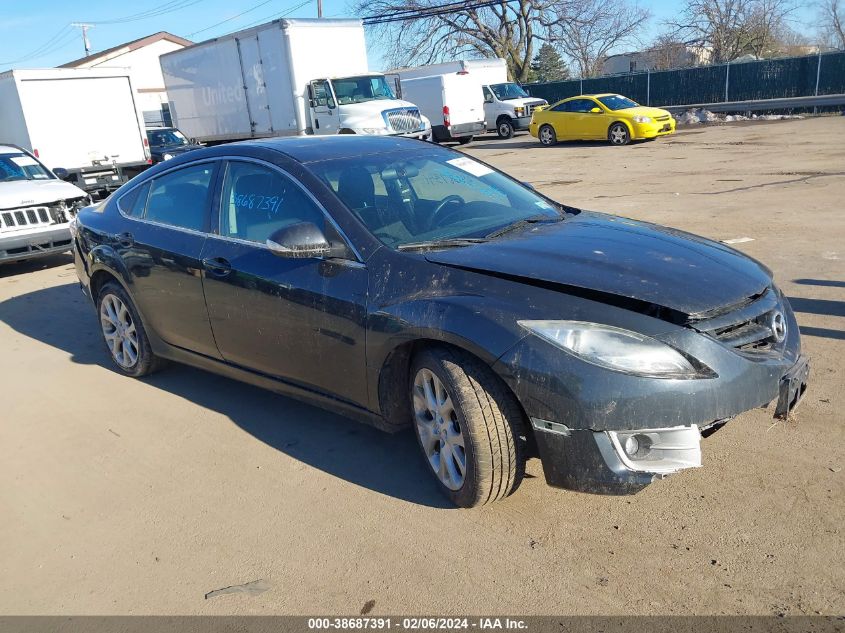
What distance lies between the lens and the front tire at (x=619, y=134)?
74.1 ft

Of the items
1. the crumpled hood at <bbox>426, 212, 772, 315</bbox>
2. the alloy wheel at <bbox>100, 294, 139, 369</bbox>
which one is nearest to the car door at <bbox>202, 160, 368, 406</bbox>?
the crumpled hood at <bbox>426, 212, 772, 315</bbox>

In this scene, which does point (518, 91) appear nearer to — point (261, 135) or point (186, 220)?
point (261, 135)

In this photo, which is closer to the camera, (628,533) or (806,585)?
(806,585)

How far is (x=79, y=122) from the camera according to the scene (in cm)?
1744

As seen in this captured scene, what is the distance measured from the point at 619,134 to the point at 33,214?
17674 millimetres

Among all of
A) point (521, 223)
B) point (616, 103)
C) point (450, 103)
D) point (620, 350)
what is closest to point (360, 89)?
point (450, 103)

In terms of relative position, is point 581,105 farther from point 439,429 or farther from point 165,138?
point 439,429

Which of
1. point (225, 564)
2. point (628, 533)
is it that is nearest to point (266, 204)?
point (225, 564)

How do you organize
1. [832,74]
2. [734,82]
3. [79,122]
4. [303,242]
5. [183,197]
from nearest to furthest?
[303,242] < [183,197] < [79,122] < [832,74] < [734,82]

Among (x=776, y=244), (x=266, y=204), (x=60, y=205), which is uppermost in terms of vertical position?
(x=266, y=204)

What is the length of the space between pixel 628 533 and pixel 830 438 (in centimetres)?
135

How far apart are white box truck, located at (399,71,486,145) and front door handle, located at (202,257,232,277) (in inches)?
931

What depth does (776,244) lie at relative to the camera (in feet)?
26.3

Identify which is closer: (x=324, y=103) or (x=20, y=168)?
(x=20, y=168)
